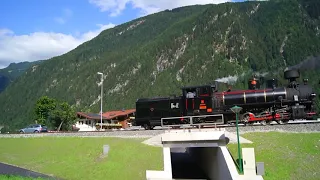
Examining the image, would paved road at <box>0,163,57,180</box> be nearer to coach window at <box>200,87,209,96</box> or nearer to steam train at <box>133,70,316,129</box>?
A: steam train at <box>133,70,316,129</box>

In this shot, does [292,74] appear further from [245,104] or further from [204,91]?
[204,91]

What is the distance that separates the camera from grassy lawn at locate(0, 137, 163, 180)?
2380 cm

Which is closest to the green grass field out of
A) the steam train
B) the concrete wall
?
the concrete wall

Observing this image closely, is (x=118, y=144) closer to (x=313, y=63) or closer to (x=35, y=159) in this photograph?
(x=35, y=159)

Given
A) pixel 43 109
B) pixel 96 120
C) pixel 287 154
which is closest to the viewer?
pixel 287 154

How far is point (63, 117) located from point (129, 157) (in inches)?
1509

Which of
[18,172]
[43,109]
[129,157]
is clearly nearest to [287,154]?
[129,157]

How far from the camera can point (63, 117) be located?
6059 cm

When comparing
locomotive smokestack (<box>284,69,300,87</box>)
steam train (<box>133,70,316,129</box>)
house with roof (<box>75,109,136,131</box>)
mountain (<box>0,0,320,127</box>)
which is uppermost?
mountain (<box>0,0,320,127</box>)

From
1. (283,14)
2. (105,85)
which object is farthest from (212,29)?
(105,85)

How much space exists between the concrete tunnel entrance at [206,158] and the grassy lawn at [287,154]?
3.84 ft

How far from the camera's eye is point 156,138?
2691 cm

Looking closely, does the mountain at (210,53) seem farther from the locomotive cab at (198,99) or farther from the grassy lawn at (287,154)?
the grassy lawn at (287,154)

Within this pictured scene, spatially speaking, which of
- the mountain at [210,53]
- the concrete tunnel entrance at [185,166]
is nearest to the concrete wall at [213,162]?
the concrete tunnel entrance at [185,166]
